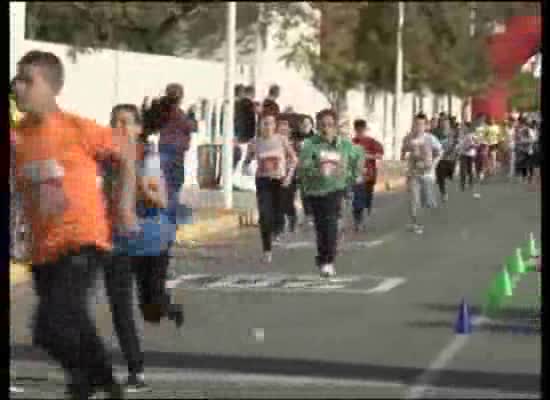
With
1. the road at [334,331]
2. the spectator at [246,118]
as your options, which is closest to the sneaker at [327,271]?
the road at [334,331]

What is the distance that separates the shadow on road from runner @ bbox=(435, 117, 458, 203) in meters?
17.6

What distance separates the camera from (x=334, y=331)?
44.5 feet

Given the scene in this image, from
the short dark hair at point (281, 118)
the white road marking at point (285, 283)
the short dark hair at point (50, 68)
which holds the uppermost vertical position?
the short dark hair at point (50, 68)

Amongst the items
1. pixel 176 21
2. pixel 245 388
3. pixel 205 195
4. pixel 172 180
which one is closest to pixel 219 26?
pixel 176 21

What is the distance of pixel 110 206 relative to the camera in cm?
960

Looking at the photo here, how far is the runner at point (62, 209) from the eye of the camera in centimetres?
862

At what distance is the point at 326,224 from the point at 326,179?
463 mm

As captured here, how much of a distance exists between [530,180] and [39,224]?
123ft

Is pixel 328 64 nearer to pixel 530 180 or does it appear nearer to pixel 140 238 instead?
pixel 530 180

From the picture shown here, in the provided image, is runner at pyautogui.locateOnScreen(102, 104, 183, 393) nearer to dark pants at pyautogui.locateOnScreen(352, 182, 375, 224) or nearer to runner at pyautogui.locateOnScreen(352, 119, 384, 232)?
runner at pyautogui.locateOnScreen(352, 119, 384, 232)

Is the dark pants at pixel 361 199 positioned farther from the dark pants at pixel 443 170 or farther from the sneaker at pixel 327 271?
the sneaker at pixel 327 271

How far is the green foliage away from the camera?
225 ft

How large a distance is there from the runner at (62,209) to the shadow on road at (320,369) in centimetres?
259

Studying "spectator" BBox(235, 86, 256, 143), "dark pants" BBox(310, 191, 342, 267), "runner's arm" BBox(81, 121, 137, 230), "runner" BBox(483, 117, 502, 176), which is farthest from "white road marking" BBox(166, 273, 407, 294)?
"runner" BBox(483, 117, 502, 176)
